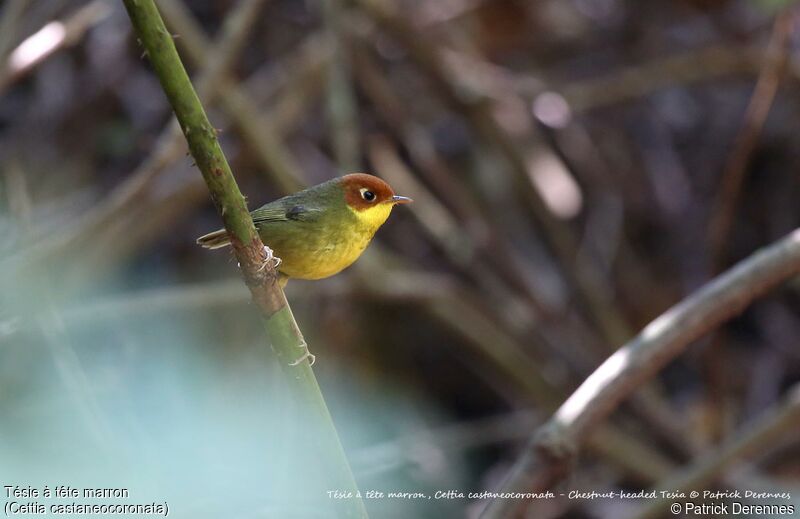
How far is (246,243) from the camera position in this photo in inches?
72.6

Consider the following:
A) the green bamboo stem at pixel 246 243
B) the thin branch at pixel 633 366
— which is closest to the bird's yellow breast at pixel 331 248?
the green bamboo stem at pixel 246 243

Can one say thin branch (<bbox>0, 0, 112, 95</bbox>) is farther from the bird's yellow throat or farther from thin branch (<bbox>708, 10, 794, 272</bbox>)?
thin branch (<bbox>708, 10, 794, 272</bbox>)

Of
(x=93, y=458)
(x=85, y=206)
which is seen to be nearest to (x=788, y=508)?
(x=93, y=458)

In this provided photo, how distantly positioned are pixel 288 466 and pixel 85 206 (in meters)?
2.55

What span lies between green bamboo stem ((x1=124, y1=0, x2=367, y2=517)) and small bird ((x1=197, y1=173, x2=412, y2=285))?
2.23ft

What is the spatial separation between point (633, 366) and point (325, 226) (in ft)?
3.53

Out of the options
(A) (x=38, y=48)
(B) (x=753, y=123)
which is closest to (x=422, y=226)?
(B) (x=753, y=123)

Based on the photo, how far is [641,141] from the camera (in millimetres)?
6574

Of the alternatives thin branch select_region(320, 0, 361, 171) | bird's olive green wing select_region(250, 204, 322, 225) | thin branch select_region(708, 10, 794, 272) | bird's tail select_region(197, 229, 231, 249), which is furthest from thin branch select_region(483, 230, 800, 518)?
thin branch select_region(320, 0, 361, 171)

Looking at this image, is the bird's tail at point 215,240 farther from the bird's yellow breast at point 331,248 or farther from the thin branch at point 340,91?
the thin branch at point 340,91

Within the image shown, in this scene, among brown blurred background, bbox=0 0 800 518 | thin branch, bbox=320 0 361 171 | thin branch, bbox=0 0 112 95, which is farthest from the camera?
thin branch, bbox=320 0 361 171

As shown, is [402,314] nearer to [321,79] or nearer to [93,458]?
[321,79]

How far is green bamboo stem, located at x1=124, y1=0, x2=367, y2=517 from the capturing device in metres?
1.64

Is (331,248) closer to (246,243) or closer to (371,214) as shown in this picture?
(371,214)
